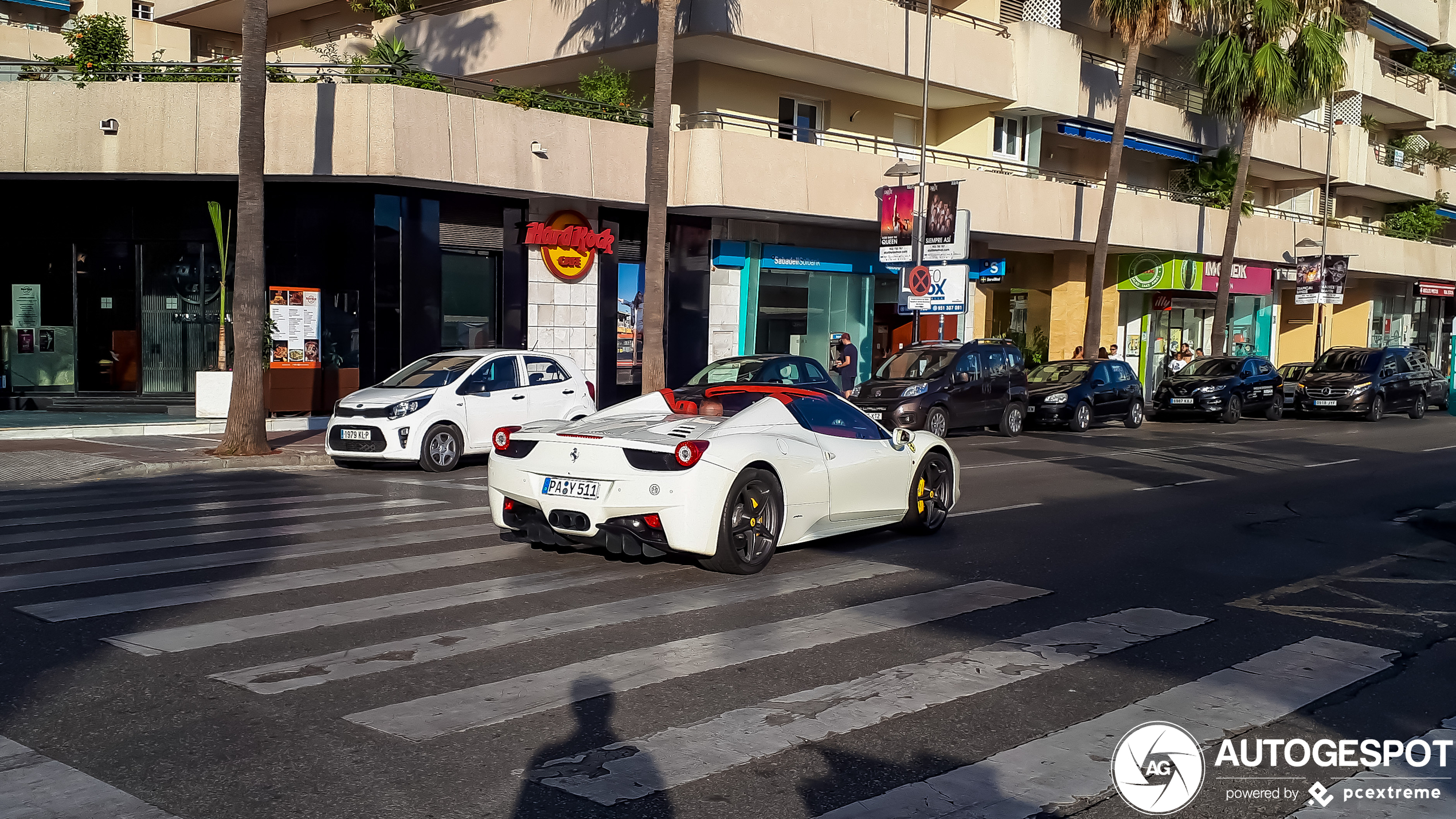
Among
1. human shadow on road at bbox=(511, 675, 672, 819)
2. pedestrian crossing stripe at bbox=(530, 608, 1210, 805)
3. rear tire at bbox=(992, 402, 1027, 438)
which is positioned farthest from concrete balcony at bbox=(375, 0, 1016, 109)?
human shadow on road at bbox=(511, 675, 672, 819)

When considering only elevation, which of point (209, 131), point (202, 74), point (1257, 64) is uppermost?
point (1257, 64)

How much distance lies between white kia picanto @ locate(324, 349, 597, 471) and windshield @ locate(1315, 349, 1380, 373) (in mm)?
23661

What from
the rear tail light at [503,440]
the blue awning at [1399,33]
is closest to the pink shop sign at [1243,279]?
the blue awning at [1399,33]

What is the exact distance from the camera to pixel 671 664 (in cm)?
613

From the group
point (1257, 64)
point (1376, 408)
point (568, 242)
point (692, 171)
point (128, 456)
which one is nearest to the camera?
point (128, 456)

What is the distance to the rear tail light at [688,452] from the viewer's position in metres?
8.17

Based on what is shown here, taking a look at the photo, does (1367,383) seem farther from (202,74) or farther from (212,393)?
(202,74)

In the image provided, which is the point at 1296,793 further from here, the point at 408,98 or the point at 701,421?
the point at 408,98

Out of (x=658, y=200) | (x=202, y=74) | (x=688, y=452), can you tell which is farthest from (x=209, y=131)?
(x=688, y=452)

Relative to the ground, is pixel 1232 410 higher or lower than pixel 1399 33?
lower

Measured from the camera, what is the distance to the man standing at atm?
1009 inches

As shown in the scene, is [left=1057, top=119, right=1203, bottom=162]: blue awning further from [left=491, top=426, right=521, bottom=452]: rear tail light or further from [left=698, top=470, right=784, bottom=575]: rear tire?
[left=491, top=426, right=521, bottom=452]: rear tail light

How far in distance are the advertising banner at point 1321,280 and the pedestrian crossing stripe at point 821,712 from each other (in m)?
36.7

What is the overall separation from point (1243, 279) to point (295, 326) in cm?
3170
